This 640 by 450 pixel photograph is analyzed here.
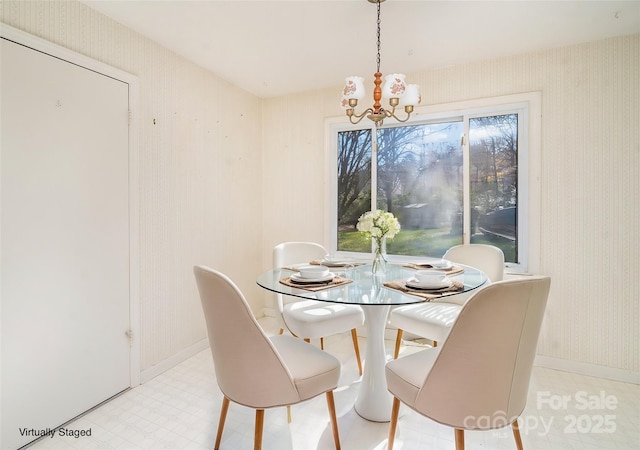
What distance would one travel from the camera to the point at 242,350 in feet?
4.49

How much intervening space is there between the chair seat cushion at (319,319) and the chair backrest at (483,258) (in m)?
0.92

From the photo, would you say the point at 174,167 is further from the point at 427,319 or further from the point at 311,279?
the point at 427,319

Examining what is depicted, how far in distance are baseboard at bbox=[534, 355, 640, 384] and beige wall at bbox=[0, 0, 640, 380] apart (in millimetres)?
30

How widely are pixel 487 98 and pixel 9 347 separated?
3.55 metres

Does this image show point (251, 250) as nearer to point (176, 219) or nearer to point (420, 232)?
point (176, 219)

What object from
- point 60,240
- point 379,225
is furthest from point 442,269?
point 60,240

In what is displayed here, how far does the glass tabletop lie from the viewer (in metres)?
1.50

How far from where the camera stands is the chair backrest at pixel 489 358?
3.78 ft

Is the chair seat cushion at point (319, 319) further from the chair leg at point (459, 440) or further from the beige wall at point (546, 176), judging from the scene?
the beige wall at point (546, 176)

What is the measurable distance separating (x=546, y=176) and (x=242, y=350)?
2596 mm

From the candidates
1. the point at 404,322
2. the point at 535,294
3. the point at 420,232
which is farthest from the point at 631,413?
the point at 420,232

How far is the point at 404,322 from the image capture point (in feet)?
A: 7.39

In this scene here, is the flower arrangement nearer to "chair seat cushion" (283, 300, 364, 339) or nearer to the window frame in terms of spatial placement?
"chair seat cushion" (283, 300, 364, 339)

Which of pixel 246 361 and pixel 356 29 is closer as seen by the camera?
pixel 246 361
